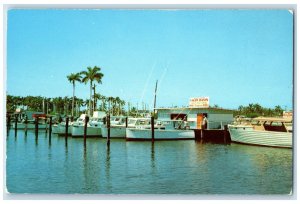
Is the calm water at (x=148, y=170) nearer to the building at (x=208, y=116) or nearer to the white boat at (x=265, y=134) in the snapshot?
the white boat at (x=265, y=134)

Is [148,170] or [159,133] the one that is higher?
[159,133]

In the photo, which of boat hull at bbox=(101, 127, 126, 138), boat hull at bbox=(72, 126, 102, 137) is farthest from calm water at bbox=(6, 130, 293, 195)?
boat hull at bbox=(72, 126, 102, 137)

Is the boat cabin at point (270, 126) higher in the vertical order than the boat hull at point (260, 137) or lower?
higher

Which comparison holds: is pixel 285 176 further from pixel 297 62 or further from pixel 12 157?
pixel 12 157

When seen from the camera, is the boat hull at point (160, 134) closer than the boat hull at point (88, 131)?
Yes

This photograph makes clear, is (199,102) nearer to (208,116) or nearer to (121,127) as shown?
(208,116)

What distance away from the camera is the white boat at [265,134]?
74.1 feet

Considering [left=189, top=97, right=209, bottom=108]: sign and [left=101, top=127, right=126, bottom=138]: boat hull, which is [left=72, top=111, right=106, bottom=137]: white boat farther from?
[left=189, top=97, right=209, bottom=108]: sign

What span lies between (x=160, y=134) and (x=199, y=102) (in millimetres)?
5249

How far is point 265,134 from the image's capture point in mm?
23719

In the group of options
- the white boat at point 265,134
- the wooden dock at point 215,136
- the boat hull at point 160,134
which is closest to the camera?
the white boat at point 265,134

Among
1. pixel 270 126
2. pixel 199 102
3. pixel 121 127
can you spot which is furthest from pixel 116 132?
pixel 270 126

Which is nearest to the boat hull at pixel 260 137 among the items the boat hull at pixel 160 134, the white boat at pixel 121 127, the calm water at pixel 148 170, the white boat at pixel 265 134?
the white boat at pixel 265 134
